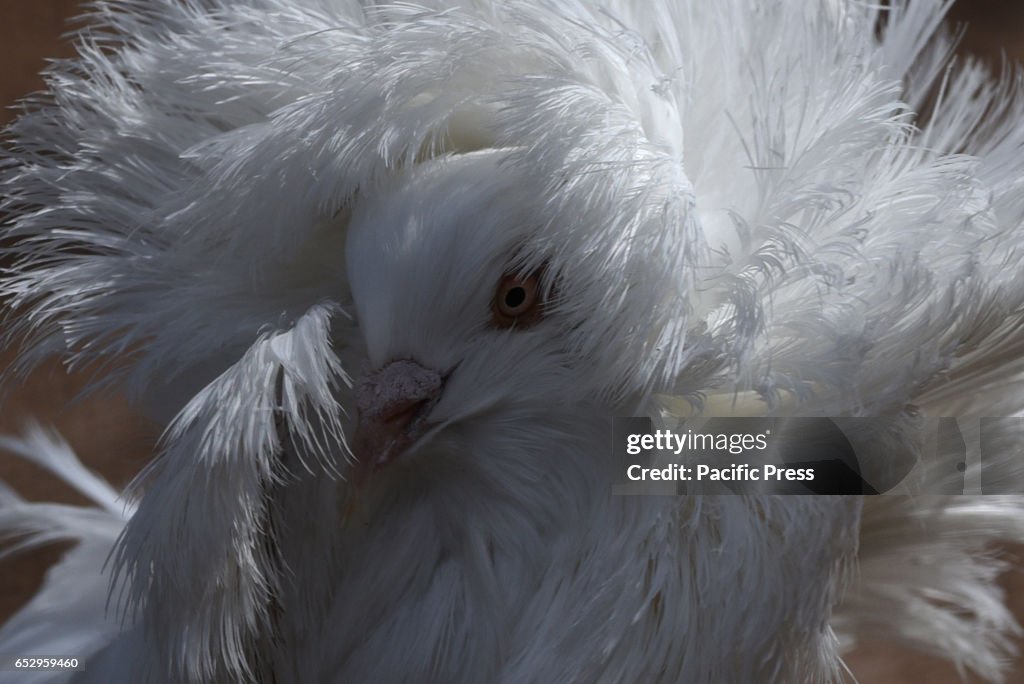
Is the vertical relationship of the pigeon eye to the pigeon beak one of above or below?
above

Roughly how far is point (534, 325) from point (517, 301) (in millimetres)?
17

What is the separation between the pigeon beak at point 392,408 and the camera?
70cm

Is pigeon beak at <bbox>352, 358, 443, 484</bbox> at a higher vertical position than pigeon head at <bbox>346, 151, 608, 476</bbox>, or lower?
lower

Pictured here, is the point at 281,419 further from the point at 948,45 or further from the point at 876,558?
the point at 948,45

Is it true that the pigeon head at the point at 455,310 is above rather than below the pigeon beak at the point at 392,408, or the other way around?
above

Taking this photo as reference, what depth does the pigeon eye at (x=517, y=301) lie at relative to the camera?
2.29 ft

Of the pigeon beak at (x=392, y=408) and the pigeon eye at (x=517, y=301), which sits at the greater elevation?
the pigeon eye at (x=517, y=301)

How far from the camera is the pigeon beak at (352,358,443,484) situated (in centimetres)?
70

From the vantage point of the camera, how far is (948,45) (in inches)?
35.8

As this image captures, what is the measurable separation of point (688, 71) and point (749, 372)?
0.61 feet

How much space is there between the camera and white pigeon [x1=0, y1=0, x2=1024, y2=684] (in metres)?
0.68

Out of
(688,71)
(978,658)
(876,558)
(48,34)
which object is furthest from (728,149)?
(48,34)

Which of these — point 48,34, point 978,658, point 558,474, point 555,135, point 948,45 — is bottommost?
point 978,658

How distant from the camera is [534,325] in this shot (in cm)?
71
